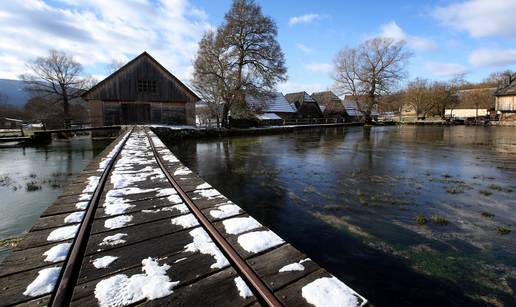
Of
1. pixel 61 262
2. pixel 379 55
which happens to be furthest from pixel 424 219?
pixel 379 55

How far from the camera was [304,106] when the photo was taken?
49844mm

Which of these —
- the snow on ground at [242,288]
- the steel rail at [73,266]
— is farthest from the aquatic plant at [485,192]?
the steel rail at [73,266]

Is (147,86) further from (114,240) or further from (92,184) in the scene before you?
(114,240)

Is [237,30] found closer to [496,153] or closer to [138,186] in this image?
[496,153]

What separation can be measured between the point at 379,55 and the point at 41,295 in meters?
51.3

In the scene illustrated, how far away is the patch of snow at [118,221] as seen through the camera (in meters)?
3.01

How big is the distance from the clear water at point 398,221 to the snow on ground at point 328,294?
209 centimetres

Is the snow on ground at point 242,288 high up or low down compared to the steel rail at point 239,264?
down

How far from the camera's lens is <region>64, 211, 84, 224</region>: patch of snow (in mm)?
3055

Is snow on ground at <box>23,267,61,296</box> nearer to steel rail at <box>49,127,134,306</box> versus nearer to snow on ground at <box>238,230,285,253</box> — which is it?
steel rail at <box>49,127,134,306</box>

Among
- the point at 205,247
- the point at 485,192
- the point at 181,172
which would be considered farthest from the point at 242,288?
the point at 485,192

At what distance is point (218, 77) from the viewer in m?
28.6

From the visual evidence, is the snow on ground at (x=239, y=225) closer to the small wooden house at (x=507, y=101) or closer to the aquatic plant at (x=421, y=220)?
the aquatic plant at (x=421, y=220)

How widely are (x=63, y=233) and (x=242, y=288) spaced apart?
2091 mm
